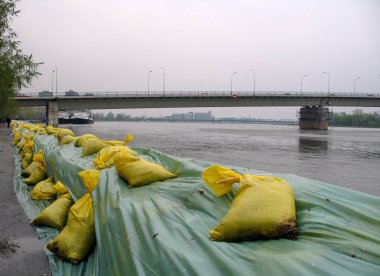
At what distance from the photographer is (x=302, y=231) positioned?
1.89 meters

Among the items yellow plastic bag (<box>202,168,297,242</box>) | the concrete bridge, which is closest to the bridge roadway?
the concrete bridge

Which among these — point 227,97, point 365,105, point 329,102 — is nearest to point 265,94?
point 227,97

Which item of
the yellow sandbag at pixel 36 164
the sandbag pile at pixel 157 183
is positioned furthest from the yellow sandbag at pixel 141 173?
the yellow sandbag at pixel 36 164

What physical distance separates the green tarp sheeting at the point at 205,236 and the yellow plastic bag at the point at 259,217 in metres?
0.06

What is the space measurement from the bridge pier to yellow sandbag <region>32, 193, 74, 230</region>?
56.4 metres

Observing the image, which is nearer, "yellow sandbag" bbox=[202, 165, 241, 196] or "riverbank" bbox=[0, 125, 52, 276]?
"yellow sandbag" bbox=[202, 165, 241, 196]

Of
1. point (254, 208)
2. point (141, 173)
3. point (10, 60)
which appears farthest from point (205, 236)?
point (10, 60)

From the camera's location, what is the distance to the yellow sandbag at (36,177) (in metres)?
5.73

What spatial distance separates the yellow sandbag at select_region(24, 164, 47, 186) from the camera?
5.73 m

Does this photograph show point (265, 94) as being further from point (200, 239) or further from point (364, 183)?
point (200, 239)

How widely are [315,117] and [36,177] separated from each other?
56829mm

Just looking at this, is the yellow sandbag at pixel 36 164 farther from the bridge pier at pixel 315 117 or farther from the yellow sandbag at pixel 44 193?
the bridge pier at pixel 315 117

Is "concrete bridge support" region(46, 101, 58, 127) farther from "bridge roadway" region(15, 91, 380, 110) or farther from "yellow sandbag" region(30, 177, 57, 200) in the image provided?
"yellow sandbag" region(30, 177, 57, 200)

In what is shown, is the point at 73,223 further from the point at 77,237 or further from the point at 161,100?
the point at 161,100
